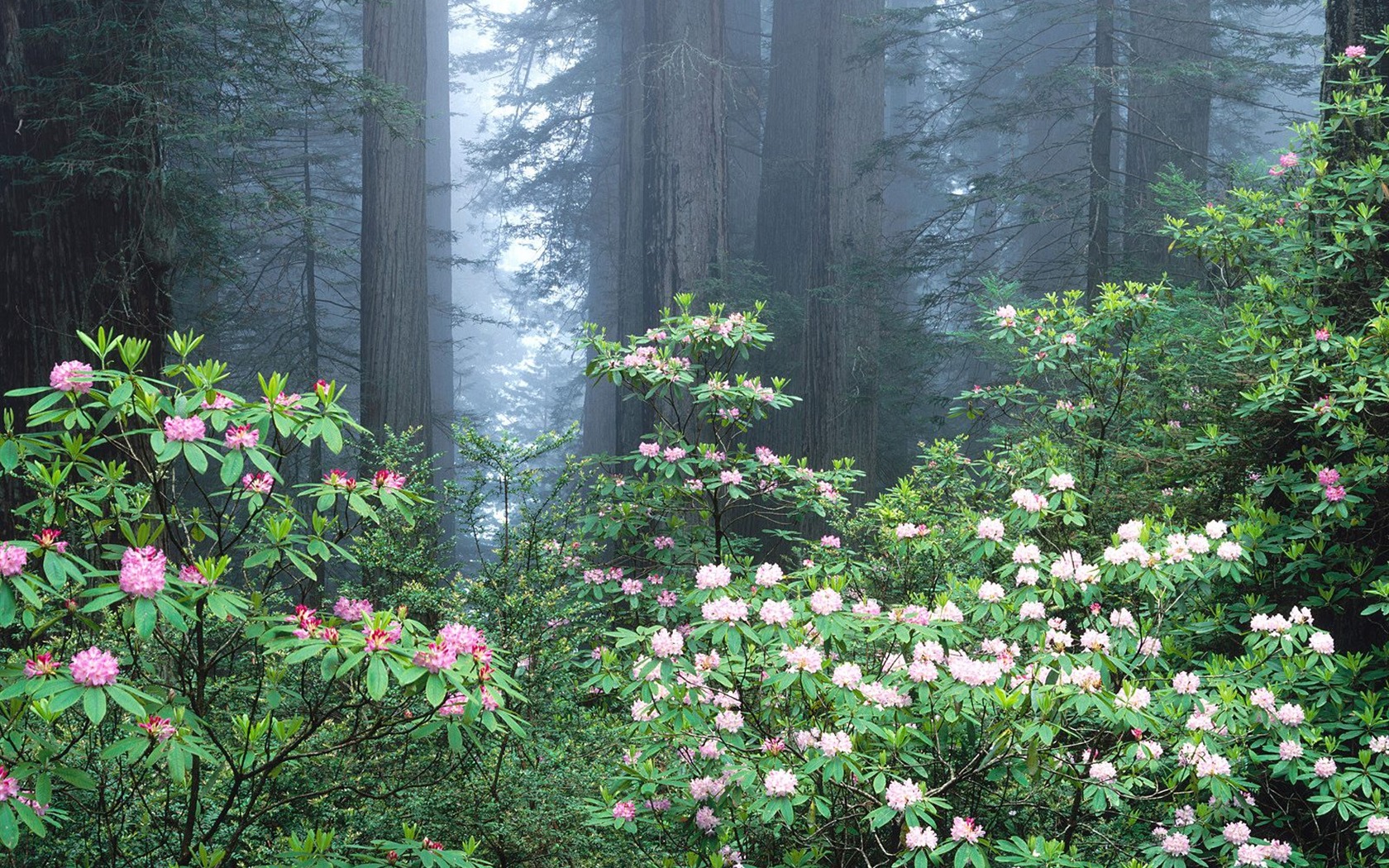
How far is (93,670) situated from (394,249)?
8716 mm

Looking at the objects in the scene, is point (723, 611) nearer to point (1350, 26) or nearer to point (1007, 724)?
point (1007, 724)

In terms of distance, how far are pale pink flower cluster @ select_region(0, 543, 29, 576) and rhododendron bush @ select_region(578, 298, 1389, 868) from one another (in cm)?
155

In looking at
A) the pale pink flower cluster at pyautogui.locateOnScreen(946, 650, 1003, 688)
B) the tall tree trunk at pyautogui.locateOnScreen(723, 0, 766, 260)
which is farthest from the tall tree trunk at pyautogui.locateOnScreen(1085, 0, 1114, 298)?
the pale pink flower cluster at pyautogui.locateOnScreen(946, 650, 1003, 688)

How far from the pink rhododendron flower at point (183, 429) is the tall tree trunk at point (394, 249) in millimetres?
7564

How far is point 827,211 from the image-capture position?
10.9 metres

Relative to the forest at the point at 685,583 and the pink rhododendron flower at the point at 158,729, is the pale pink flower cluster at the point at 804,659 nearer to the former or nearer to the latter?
the forest at the point at 685,583

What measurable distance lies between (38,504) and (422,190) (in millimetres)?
8482

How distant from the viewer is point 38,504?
2.53 m

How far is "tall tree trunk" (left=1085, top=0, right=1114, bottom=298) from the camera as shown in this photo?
930cm

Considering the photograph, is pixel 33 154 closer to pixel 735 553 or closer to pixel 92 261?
pixel 92 261

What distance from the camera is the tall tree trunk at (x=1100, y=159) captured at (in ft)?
30.5

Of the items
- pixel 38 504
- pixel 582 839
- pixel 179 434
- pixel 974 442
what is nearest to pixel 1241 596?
pixel 582 839

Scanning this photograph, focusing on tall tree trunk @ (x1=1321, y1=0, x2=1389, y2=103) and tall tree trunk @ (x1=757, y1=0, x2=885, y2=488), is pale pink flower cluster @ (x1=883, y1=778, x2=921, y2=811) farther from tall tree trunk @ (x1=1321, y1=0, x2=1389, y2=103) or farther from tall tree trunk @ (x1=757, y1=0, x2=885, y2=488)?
tall tree trunk @ (x1=757, y1=0, x2=885, y2=488)

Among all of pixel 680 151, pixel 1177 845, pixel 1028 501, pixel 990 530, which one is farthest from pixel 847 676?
pixel 680 151
